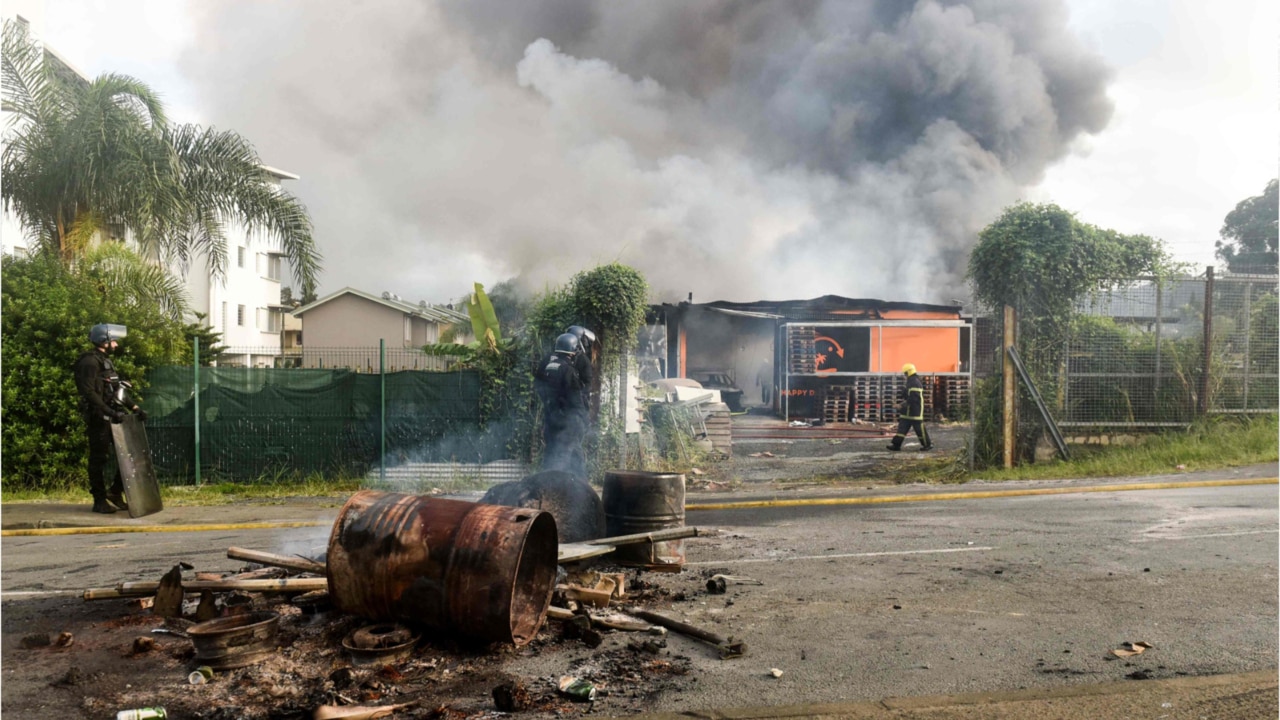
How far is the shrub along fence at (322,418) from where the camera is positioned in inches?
466

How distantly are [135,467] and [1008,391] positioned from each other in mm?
10992

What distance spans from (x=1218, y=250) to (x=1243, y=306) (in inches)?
1438

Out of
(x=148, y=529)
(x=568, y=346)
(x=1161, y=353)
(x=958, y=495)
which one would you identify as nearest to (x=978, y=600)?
(x=568, y=346)

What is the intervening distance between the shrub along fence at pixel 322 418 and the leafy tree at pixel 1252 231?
130 ft

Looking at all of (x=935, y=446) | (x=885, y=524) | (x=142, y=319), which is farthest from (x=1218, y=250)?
(x=142, y=319)

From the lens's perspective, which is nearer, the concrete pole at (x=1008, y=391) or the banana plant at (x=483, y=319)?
the banana plant at (x=483, y=319)

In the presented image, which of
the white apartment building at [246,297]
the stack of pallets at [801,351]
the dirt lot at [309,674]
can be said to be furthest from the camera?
the white apartment building at [246,297]

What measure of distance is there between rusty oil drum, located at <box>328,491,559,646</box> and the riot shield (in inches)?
231

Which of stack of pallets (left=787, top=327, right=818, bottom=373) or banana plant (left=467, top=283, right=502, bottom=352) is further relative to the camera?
stack of pallets (left=787, top=327, right=818, bottom=373)

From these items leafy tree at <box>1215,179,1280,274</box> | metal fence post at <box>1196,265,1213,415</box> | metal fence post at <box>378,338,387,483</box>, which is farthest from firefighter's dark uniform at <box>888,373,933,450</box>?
leafy tree at <box>1215,179,1280,274</box>

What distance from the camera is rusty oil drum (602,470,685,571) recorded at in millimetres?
6762

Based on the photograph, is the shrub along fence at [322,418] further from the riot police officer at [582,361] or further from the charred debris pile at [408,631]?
the charred debris pile at [408,631]

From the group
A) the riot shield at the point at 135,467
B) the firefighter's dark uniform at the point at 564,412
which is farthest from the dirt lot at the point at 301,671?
the riot shield at the point at 135,467

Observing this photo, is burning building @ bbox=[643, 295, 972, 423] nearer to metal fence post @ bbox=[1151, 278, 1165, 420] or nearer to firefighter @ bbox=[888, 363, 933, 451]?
firefighter @ bbox=[888, 363, 933, 451]
